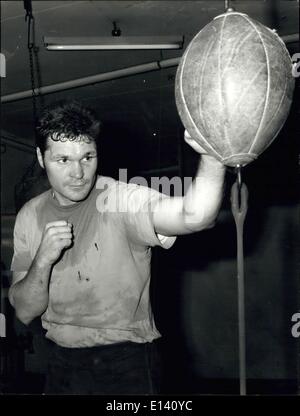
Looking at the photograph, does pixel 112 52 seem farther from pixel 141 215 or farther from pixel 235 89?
pixel 235 89

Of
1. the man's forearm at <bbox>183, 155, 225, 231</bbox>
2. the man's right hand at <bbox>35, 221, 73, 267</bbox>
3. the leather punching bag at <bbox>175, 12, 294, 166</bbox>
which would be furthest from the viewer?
the man's right hand at <bbox>35, 221, 73, 267</bbox>

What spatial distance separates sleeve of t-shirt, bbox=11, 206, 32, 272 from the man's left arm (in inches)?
31.4

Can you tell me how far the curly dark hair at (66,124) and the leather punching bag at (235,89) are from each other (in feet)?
2.35

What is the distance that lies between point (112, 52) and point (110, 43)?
0.64 m

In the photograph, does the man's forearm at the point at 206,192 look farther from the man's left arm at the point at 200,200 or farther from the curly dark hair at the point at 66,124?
the curly dark hair at the point at 66,124

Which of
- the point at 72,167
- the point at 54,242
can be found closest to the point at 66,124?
the point at 72,167

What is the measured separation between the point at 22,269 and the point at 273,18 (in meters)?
2.26

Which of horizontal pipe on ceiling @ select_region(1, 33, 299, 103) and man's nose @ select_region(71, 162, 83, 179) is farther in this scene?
horizontal pipe on ceiling @ select_region(1, 33, 299, 103)

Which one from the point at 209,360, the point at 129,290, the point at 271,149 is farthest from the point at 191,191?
the point at 209,360

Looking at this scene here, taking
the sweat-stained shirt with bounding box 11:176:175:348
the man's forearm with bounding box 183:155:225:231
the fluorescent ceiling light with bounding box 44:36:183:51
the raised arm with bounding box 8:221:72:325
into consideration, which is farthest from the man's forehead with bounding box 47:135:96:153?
the fluorescent ceiling light with bounding box 44:36:183:51

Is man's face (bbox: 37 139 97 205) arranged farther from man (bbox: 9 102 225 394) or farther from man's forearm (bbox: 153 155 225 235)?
man's forearm (bbox: 153 155 225 235)

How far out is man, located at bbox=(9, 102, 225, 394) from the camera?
1.96 meters

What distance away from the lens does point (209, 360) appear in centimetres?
565

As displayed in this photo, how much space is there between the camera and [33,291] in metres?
1.95
